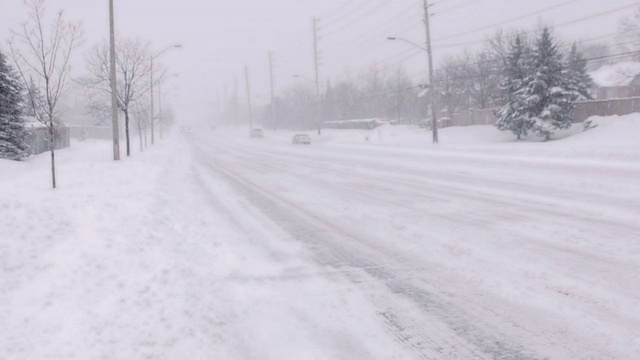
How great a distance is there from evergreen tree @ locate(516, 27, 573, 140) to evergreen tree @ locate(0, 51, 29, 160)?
30282 millimetres

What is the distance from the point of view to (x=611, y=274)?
512 centimetres

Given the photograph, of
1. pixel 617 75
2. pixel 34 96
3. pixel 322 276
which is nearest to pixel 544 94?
pixel 34 96

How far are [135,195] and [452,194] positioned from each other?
23.1 ft

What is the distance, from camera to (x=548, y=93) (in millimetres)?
29125

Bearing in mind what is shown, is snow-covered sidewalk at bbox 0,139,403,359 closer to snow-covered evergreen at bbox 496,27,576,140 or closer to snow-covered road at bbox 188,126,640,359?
snow-covered road at bbox 188,126,640,359

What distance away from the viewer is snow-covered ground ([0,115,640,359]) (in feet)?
12.4

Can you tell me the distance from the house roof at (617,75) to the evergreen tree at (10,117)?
62.4m

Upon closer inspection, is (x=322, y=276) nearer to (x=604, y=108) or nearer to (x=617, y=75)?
(x=604, y=108)

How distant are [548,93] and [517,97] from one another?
2.02 meters

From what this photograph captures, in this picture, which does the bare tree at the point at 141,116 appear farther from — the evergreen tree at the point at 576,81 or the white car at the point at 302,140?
the evergreen tree at the point at 576,81

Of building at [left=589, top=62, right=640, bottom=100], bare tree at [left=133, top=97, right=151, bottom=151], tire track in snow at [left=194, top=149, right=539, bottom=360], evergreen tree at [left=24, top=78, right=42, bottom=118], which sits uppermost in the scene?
building at [left=589, top=62, right=640, bottom=100]

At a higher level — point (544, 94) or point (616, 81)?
point (616, 81)

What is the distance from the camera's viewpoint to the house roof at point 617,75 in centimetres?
6312

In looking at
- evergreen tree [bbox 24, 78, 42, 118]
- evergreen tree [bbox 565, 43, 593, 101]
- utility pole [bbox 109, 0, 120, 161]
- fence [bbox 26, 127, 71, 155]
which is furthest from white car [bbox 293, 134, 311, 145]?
evergreen tree [bbox 24, 78, 42, 118]
